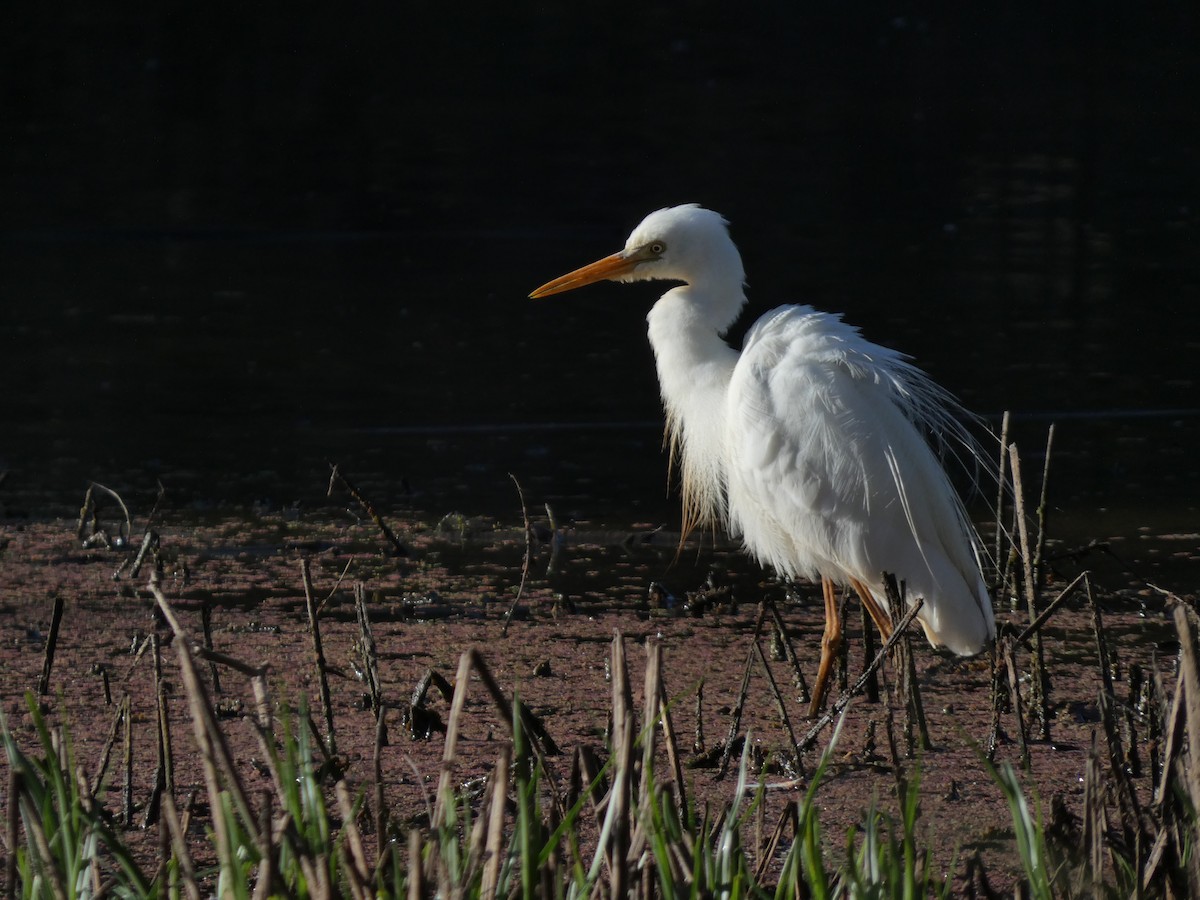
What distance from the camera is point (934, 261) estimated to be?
9109 millimetres

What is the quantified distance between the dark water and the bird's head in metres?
1.13

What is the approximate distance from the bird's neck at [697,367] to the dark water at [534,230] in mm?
949

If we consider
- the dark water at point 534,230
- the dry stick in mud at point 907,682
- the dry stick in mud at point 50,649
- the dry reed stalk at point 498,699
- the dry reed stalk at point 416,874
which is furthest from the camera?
the dark water at point 534,230

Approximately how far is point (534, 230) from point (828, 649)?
7.04 meters

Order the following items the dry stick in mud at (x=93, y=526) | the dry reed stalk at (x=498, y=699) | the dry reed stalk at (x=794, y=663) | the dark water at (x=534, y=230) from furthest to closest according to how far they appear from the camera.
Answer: the dark water at (x=534, y=230), the dry stick in mud at (x=93, y=526), the dry reed stalk at (x=794, y=663), the dry reed stalk at (x=498, y=699)

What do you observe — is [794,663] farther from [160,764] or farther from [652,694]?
[652,694]

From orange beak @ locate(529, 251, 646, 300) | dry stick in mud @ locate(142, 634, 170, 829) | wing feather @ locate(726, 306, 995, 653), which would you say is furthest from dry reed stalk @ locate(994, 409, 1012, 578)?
dry stick in mud @ locate(142, 634, 170, 829)

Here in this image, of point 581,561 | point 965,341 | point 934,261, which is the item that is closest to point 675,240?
point 581,561

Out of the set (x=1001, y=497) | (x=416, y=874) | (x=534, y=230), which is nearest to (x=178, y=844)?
(x=416, y=874)

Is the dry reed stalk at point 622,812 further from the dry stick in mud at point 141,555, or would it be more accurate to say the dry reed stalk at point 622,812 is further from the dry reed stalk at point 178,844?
the dry stick in mud at point 141,555

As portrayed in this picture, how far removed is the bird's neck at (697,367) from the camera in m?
4.20

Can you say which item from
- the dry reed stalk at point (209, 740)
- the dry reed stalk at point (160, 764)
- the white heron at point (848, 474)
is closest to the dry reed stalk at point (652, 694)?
the dry reed stalk at point (209, 740)

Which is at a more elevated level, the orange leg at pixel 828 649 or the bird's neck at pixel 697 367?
the bird's neck at pixel 697 367

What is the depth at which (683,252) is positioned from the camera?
418cm
